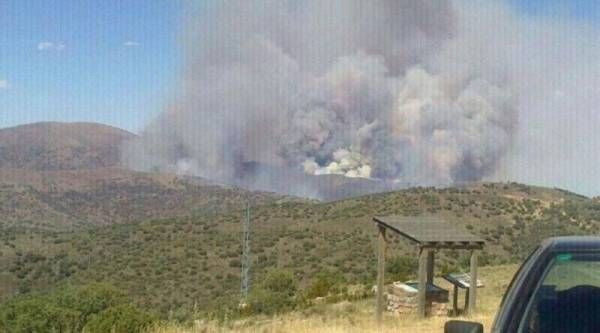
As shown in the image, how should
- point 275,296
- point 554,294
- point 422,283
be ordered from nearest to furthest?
point 554,294, point 422,283, point 275,296

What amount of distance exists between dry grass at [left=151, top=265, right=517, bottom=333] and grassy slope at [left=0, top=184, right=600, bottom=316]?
405 inches

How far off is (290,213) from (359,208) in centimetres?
491

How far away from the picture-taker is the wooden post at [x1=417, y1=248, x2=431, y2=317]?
1565cm

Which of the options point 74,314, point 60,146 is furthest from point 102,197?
point 74,314

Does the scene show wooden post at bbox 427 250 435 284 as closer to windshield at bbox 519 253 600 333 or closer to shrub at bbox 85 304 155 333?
shrub at bbox 85 304 155 333

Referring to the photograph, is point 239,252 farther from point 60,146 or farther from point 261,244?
point 60,146

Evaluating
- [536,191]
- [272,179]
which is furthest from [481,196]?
[272,179]

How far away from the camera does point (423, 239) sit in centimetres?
1548

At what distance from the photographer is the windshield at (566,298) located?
3.69 meters

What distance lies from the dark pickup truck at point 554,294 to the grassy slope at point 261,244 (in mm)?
27194

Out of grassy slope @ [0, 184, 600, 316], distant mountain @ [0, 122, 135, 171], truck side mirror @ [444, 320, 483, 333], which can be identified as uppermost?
distant mountain @ [0, 122, 135, 171]

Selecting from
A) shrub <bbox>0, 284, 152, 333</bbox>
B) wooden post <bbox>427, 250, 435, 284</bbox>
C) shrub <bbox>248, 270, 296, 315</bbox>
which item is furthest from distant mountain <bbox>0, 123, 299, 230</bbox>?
wooden post <bbox>427, 250, 435, 284</bbox>

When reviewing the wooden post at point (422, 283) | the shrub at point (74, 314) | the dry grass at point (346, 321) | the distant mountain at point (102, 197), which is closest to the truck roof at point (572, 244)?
the dry grass at point (346, 321)

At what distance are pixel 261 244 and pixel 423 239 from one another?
1230 inches
